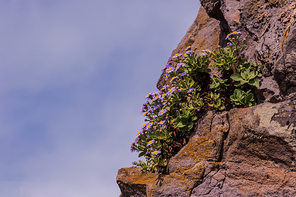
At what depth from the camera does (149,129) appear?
5.70 meters

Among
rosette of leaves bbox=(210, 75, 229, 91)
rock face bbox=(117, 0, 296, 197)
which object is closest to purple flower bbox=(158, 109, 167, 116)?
rock face bbox=(117, 0, 296, 197)

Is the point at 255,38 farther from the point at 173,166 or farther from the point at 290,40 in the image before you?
the point at 173,166

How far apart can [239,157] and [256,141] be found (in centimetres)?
38

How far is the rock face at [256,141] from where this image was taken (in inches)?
148

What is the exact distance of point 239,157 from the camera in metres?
4.15

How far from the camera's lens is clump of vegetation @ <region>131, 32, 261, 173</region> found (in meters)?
5.21

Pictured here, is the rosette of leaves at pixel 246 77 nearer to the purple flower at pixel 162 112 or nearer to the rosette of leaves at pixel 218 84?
A: the rosette of leaves at pixel 218 84

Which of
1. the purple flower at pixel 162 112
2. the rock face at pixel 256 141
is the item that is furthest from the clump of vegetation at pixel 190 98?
the rock face at pixel 256 141

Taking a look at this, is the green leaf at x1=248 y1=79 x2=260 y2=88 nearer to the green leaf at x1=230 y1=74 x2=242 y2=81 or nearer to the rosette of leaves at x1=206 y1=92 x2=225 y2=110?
the green leaf at x1=230 y1=74 x2=242 y2=81

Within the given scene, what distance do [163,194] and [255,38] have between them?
12.3 feet

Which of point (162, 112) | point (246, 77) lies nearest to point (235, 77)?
point (246, 77)

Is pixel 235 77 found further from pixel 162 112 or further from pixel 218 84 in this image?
pixel 162 112

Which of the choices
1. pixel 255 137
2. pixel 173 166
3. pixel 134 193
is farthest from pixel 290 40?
pixel 134 193

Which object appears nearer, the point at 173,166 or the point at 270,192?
the point at 270,192
